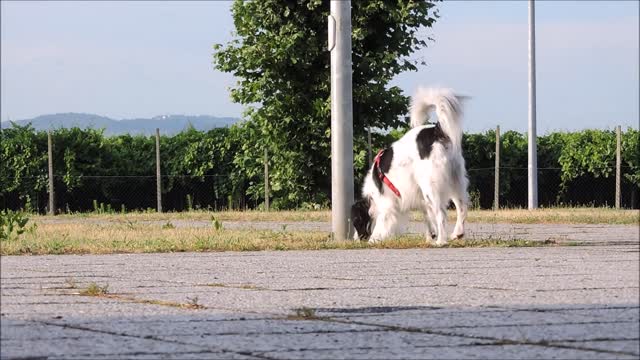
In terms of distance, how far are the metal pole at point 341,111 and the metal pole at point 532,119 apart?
1184cm

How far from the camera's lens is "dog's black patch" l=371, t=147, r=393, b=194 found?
15.4 m

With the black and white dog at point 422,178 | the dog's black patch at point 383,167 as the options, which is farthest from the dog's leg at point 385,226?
the dog's black patch at point 383,167

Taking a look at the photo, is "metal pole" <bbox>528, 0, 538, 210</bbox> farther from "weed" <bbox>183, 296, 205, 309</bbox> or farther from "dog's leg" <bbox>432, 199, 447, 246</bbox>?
"weed" <bbox>183, 296, 205, 309</bbox>

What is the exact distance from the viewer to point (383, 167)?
51.0 feet

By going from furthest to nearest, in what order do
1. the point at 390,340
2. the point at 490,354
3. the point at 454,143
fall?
1. the point at 454,143
2. the point at 390,340
3. the point at 490,354

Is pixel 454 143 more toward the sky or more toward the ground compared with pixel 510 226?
more toward the sky

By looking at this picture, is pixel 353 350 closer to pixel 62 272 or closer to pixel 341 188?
pixel 62 272

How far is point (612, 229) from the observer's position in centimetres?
1855

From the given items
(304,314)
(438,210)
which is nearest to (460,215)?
(438,210)

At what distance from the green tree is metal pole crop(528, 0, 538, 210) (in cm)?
245

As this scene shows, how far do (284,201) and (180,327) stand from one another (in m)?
20.4

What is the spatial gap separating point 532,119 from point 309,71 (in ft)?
Result: 16.4

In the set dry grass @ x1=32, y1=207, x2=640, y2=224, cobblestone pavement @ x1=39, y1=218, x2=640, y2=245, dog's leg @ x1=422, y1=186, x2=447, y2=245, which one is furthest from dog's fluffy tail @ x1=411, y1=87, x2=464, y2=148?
dry grass @ x1=32, y1=207, x2=640, y2=224

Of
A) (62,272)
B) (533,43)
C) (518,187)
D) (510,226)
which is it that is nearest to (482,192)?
(518,187)
